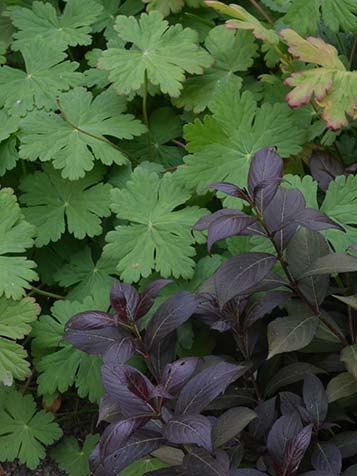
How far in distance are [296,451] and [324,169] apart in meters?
0.92

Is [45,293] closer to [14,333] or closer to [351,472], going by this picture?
[14,333]

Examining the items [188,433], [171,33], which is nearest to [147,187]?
[171,33]

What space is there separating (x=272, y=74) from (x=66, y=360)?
1.15 m

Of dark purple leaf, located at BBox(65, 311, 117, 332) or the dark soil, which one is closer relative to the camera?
dark purple leaf, located at BBox(65, 311, 117, 332)

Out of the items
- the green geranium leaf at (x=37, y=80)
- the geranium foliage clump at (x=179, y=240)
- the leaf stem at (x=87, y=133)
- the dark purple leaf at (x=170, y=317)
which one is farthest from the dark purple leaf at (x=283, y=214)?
the green geranium leaf at (x=37, y=80)

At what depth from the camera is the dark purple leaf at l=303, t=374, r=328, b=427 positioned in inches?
70.4

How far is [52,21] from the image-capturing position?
2.67m

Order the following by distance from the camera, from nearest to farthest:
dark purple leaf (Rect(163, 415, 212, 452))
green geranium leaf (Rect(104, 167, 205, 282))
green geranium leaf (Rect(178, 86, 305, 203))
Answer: dark purple leaf (Rect(163, 415, 212, 452)) → green geranium leaf (Rect(104, 167, 205, 282)) → green geranium leaf (Rect(178, 86, 305, 203))

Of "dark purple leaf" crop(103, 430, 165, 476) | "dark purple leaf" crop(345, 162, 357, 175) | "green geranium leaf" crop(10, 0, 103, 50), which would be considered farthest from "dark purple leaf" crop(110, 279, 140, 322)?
"green geranium leaf" crop(10, 0, 103, 50)

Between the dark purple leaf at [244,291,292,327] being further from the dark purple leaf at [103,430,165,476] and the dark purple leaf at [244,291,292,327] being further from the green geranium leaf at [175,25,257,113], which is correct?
the green geranium leaf at [175,25,257,113]

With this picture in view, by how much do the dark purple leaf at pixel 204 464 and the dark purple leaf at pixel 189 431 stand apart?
10 cm

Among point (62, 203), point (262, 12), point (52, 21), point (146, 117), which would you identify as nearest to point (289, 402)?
point (62, 203)

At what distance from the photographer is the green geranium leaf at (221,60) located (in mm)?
2463

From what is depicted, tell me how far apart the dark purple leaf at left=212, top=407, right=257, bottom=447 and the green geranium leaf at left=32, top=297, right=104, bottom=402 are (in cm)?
53
